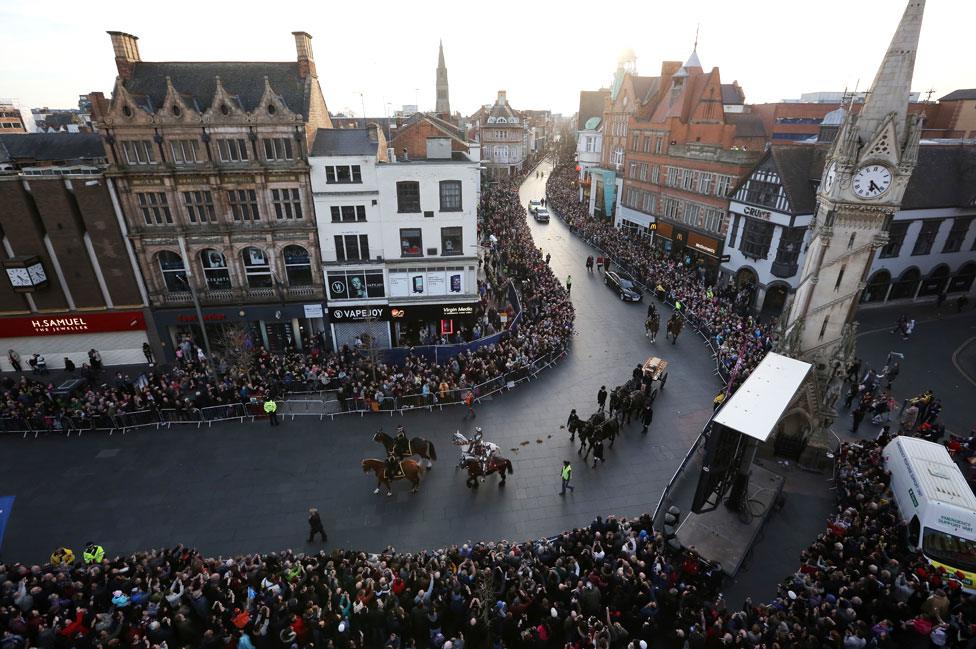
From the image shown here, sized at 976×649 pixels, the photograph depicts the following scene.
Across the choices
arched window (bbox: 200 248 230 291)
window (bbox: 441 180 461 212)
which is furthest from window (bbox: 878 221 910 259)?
arched window (bbox: 200 248 230 291)

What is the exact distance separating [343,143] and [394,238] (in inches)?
247

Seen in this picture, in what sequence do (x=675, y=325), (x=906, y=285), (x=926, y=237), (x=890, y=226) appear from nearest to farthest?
(x=675, y=325) < (x=890, y=226) < (x=926, y=237) < (x=906, y=285)

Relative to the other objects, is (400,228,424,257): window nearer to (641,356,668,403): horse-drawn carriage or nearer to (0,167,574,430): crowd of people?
(0,167,574,430): crowd of people

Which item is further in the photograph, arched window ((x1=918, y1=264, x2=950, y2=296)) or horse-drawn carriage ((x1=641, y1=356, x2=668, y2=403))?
arched window ((x1=918, y1=264, x2=950, y2=296))

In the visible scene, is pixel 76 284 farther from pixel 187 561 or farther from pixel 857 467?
pixel 857 467

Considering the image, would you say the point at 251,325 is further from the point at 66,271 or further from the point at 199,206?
the point at 66,271

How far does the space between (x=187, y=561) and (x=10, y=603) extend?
394cm

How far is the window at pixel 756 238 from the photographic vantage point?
112 feet

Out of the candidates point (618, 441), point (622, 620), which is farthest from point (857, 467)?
point (622, 620)

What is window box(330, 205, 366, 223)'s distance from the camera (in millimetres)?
27922

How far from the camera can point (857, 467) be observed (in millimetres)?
17547

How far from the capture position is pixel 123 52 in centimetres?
2634

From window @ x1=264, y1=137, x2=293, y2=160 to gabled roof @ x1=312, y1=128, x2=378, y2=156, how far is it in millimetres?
1382

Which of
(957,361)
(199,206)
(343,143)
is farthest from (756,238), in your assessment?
(199,206)
